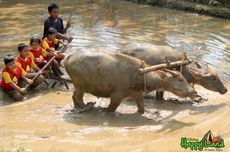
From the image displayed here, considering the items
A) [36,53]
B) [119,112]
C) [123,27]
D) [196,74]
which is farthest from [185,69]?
[123,27]

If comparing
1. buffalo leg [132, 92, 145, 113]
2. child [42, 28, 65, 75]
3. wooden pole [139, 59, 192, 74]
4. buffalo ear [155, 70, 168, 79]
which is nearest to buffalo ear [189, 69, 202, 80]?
wooden pole [139, 59, 192, 74]

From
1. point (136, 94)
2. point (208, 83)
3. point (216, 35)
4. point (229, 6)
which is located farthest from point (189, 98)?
point (229, 6)

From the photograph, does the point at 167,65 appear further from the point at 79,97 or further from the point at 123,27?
the point at 123,27

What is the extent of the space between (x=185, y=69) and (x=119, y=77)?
5.66ft

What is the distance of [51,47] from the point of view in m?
11.0

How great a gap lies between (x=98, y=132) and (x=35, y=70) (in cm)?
297

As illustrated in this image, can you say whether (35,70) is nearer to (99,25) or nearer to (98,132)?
(98,132)

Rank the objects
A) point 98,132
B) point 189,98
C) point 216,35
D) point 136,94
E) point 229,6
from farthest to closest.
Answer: point 229,6
point 216,35
point 189,98
point 136,94
point 98,132

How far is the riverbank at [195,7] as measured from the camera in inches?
690

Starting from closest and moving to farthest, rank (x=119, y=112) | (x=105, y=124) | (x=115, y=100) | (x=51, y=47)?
1. (x=105, y=124)
2. (x=115, y=100)
3. (x=119, y=112)
4. (x=51, y=47)

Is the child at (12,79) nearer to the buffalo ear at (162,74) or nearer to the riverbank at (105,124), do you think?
the riverbank at (105,124)

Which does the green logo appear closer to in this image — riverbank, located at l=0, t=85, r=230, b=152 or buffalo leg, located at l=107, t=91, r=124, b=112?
riverbank, located at l=0, t=85, r=230, b=152

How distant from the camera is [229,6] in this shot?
18203 millimetres

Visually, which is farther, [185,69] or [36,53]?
[36,53]
